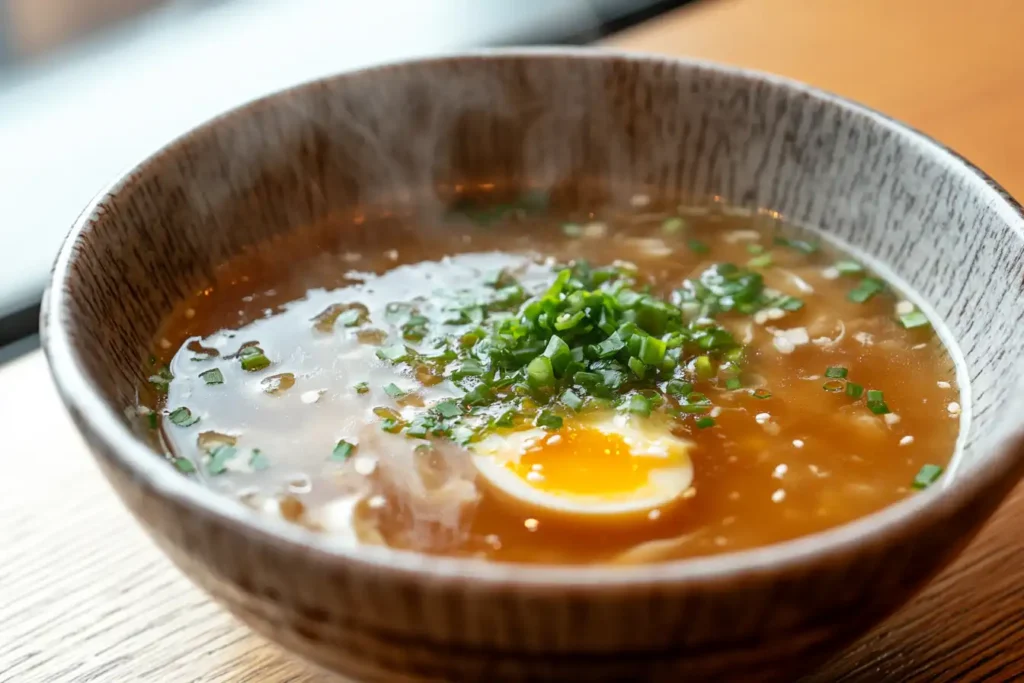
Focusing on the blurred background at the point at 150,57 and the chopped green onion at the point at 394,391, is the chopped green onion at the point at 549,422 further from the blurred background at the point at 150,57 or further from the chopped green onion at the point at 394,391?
the blurred background at the point at 150,57

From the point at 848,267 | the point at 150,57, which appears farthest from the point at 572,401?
the point at 150,57

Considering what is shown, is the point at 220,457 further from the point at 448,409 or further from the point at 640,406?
the point at 640,406

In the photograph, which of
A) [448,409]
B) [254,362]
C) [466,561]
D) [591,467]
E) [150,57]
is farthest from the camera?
[150,57]

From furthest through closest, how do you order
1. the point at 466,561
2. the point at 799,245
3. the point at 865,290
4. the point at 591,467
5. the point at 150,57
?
the point at 150,57
the point at 799,245
the point at 865,290
the point at 591,467
the point at 466,561

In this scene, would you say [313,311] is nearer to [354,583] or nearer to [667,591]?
[354,583]

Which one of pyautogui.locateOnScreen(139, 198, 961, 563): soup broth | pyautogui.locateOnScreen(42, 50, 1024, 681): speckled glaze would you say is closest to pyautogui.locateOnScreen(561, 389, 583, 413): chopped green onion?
pyautogui.locateOnScreen(139, 198, 961, 563): soup broth

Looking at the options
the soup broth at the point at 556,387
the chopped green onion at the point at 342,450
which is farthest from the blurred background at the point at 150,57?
the chopped green onion at the point at 342,450

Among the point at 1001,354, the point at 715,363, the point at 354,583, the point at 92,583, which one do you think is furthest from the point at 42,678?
the point at 1001,354

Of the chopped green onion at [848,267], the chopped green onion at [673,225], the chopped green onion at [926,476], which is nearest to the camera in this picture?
the chopped green onion at [926,476]
